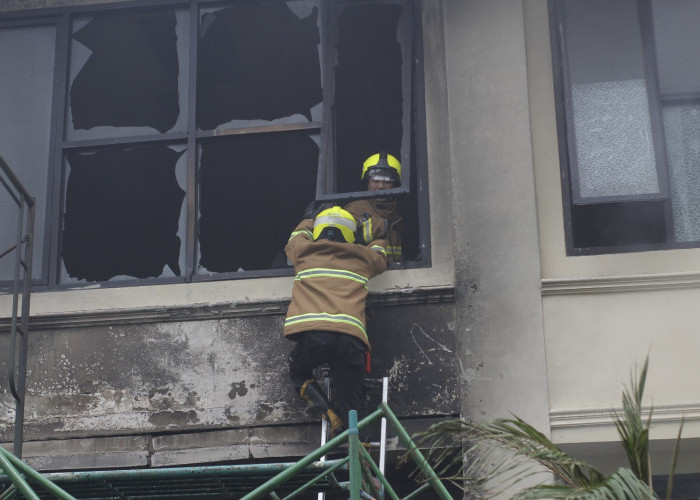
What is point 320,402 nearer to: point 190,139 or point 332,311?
point 332,311

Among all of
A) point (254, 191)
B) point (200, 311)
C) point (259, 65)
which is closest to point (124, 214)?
point (254, 191)

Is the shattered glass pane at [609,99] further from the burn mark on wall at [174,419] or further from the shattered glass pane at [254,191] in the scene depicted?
the burn mark on wall at [174,419]

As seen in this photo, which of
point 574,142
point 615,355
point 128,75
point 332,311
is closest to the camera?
point 332,311

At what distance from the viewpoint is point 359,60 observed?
385 inches

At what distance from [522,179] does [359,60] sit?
6.12ft

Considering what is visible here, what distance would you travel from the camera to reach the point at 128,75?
10.1 m

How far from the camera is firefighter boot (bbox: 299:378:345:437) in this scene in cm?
819

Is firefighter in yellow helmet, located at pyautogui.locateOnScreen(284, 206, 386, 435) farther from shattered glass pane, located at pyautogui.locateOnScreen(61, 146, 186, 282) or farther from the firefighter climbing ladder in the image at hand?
shattered glass pane, located at pyautogui.locateOnScreen(61, 146, 186, 282)

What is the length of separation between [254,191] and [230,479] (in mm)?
3587

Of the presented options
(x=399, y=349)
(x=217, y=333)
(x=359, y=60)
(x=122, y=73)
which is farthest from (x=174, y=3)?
(x=399, y=349)

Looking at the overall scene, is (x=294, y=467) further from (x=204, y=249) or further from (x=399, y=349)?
(x=204, y=249)

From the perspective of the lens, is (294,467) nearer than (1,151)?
Yes

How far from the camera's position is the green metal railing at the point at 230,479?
5.94 m

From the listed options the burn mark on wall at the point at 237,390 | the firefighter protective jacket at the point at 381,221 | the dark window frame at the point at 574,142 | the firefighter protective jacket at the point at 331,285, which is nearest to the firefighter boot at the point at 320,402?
the firefighter protective jacket at the point at 331,285
